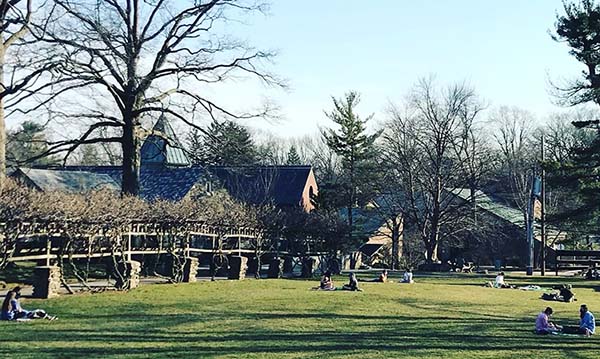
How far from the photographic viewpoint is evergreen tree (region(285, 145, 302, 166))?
9262 cm

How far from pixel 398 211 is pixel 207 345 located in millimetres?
45373

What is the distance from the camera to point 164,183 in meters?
56.6

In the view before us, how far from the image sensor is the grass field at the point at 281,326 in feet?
A: 47.8

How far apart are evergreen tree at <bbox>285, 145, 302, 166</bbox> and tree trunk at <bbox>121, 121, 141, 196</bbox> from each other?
56.7 metres

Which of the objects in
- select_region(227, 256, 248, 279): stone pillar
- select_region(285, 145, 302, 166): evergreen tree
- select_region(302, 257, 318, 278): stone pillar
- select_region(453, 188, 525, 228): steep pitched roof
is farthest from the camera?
select_region(285, 145, 302, 166): evergreen tree

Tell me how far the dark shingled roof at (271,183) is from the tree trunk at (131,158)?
74.4ft

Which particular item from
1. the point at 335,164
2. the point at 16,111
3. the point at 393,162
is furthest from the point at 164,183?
the point at 335,164

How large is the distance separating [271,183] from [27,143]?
31.6m

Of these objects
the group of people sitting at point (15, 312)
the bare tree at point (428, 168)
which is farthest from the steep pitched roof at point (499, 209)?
the group of people sitting at point (15, 312)

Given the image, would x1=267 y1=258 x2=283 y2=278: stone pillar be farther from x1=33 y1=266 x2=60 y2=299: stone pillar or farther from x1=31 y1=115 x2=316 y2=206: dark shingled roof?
x1=31 y1=115 x2=316 y2=206: dark shingled roof

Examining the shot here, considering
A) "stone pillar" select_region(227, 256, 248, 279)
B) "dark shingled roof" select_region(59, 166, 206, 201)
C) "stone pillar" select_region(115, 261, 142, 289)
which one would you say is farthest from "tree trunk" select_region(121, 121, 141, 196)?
"dark shingled roof" select_region(59, 166, 206, 201)

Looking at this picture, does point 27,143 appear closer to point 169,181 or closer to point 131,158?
point 131,158

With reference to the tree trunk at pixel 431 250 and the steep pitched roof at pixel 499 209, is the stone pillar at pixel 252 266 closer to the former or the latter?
the tree trunk at pixel 431 250

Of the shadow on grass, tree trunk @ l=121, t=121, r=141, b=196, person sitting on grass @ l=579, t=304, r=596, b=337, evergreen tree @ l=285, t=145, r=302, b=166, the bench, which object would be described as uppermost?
evergreen tree @ l=285, t=145, r=302, b=166
